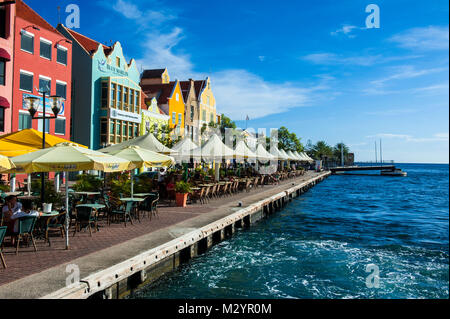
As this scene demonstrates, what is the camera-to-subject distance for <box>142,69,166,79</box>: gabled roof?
55.4m

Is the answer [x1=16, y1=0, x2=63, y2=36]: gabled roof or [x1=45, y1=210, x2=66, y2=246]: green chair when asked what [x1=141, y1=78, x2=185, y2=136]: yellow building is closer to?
[x1=16, y1=0, x2=63, y2=36]: gabled roof

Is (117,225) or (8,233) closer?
(8,233)

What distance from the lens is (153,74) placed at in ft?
184

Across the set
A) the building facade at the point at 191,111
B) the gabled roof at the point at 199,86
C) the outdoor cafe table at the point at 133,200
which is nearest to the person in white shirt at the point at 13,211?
the outdoor cafe table at the point at 133,200

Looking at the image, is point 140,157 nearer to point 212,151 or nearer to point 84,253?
point 84,253

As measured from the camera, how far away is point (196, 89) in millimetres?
61656

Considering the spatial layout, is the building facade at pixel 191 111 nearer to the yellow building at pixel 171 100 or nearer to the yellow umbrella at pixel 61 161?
the yellow building at pixel 171 100

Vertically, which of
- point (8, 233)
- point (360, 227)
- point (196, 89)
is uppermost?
point (196, 89)

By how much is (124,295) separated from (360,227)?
16885 mm
